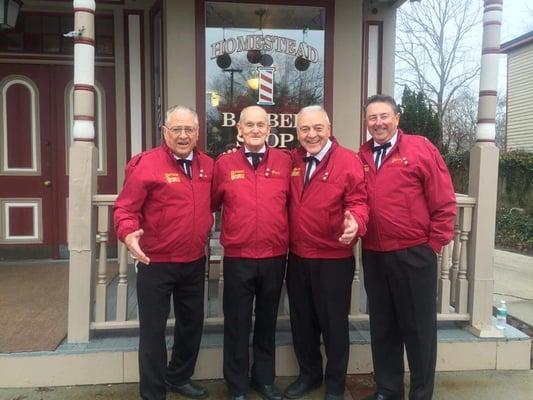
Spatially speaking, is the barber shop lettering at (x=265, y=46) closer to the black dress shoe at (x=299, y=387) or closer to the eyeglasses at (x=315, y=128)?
the eyeglasses at (x=315, y=128)

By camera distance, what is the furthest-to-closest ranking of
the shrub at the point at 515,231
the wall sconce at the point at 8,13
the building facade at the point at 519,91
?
the building facade at the point at 519,91 → the shrub at the point at 515,231 → the wall sconce at the point at 8,13

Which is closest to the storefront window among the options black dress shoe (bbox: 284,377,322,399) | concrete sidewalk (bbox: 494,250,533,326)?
black dress shoe (bbox: 284,377,322,399)

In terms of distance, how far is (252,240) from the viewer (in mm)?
2922

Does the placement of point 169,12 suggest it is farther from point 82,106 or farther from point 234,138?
point 82,106

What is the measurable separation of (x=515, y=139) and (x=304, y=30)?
573 inches

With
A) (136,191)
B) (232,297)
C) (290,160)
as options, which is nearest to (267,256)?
(232,297)

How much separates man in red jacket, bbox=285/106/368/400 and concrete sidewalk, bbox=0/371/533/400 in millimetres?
442

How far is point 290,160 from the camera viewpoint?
3078mm

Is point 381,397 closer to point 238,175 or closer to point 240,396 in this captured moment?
point 240,396

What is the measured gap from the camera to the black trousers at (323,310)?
300 cm

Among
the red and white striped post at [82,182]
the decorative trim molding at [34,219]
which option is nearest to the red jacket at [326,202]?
the red and white striped post at [82,182]

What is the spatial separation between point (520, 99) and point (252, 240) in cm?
1684

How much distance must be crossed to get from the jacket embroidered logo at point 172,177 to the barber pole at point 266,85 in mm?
2385

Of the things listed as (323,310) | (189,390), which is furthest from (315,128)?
(189,390)
